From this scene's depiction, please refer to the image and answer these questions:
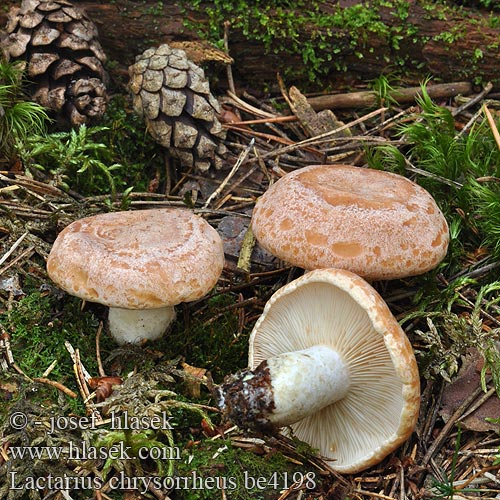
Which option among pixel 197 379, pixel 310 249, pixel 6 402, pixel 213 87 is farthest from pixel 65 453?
pixel 213 87

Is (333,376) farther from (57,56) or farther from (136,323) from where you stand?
(57,56)

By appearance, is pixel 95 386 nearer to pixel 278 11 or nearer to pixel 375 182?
pixel 375 182

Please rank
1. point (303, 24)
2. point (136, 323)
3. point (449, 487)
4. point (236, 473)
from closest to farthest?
point (449, 487)
point (236, 473)
point (136, 323)
point (303, 24)

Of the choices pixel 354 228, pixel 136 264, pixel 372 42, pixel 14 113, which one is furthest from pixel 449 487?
pixel 14 113

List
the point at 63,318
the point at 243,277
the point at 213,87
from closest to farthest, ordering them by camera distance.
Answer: the point at 63,318, the point at 243,277, the point at 213,87

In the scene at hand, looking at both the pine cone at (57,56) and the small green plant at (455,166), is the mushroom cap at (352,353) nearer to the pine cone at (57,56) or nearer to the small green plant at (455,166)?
the small green plant at (455,166)

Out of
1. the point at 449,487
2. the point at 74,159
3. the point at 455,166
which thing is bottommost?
the point at 449,487

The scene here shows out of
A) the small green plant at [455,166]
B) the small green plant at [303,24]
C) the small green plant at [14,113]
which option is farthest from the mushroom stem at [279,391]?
the small green plant at [303,24]

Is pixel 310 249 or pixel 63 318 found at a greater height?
pixel 310 249
